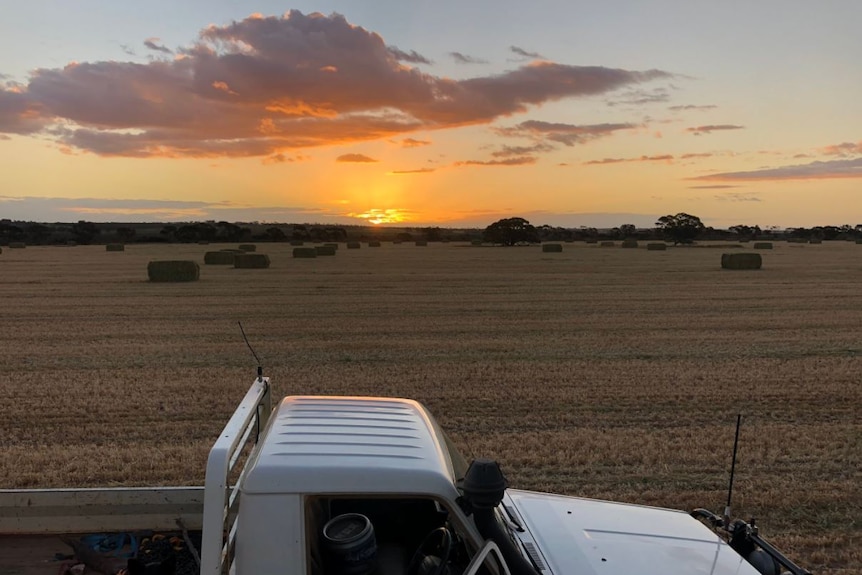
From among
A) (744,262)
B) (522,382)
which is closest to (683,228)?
(744,262)

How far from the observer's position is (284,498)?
2729 millimetres

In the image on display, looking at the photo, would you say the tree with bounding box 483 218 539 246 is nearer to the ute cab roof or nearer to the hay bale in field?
the hay bale in field

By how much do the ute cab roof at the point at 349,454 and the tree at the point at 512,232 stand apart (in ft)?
291

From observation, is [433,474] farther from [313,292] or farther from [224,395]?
[313,292]

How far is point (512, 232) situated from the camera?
93438 mm

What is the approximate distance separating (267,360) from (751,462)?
8.59 metres

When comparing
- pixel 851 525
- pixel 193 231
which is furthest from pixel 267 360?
pixel 193 231

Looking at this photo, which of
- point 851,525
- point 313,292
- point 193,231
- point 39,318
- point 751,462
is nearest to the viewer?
point 851,525

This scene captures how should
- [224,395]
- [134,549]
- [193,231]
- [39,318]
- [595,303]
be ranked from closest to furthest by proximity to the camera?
[134,549], [224,395], [39,318], [595,303], [193,231]

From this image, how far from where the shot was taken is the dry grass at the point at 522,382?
7086mm

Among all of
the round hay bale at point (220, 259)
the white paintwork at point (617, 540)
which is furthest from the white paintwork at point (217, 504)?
the round hay bale at point (220, 259)

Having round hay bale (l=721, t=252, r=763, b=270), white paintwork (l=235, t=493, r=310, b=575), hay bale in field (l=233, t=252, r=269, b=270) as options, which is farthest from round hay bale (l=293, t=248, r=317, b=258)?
white paintwork (l=235, t=493, r=310, b=575)

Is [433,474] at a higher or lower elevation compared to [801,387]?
higher

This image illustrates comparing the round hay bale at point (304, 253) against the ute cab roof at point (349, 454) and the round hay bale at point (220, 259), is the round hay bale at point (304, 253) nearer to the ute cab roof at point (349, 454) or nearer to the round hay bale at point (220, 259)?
the round hay bale at point (220, 259)
